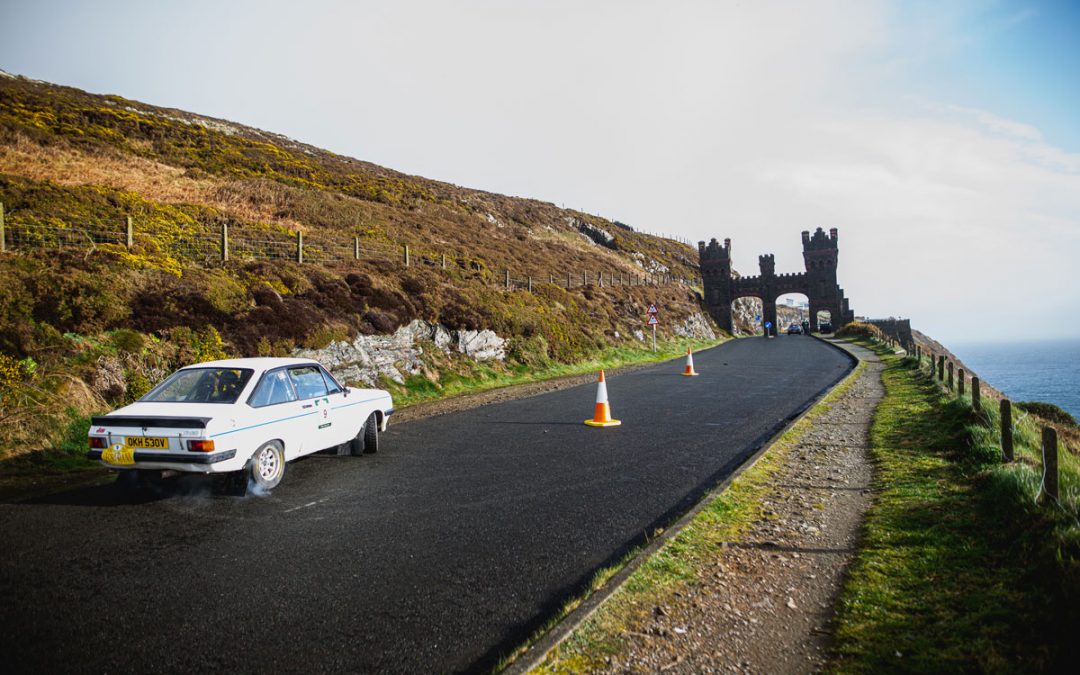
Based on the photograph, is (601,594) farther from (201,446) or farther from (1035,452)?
(1035,452)

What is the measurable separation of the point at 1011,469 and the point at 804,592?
134 inches

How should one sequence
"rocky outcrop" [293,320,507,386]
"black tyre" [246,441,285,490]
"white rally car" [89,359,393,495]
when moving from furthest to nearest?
"rocky outcrop" [293,320,507,386]
"black tyre" [246,441,285,490]
"white rally car" [89,359,393,495]

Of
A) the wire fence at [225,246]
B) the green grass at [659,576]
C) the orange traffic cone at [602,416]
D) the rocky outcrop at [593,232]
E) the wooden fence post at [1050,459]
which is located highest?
the rocky outcrop at [593,232]

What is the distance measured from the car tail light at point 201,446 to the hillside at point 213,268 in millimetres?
4268

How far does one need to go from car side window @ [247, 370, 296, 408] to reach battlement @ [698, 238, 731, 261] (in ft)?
234

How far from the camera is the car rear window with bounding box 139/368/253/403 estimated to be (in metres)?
6.91

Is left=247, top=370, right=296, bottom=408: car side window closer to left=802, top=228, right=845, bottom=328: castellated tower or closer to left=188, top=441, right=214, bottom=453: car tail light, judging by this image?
left=188, top=441, right=214, bottom=453: car tail light

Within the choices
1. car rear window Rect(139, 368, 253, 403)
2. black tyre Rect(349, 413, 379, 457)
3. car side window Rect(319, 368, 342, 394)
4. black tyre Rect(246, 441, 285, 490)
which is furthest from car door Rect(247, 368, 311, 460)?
black tyre Rect(349, 413, 379, 457)

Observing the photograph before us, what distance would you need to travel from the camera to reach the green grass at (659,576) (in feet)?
11.0

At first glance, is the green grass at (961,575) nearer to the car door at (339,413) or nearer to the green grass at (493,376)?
the car door at (339,413)

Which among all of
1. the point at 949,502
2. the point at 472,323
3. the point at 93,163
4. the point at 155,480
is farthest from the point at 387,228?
the point at 949,502

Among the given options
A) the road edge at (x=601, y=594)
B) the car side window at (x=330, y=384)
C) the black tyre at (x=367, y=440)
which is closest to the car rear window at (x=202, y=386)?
the car side window at (x=330, y=384)

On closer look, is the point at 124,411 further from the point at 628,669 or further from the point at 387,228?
the point at 387,228

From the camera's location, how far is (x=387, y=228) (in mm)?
34281
